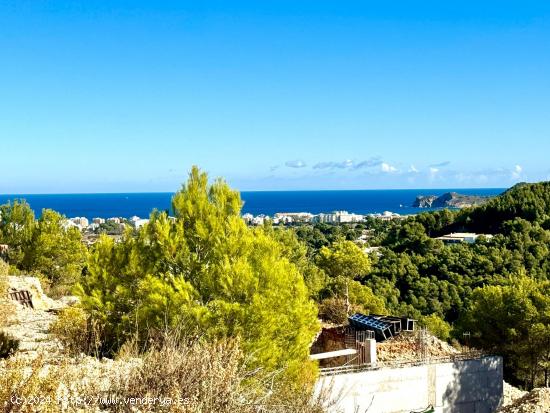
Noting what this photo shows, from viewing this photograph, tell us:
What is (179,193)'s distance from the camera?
12.2m

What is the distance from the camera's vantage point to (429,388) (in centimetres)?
1522

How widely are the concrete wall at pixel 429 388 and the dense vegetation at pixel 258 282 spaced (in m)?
2.27

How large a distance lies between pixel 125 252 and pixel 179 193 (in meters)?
1.85

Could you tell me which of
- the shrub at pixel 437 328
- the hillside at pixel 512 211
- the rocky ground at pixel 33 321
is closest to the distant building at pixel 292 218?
the hillside at pixel 512 211

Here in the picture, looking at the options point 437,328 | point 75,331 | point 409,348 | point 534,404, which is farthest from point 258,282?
point 437,328

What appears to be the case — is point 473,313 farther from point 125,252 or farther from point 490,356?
point 125,252

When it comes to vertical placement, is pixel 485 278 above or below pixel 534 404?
below

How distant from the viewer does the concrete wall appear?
45.7ft

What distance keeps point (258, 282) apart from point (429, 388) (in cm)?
742

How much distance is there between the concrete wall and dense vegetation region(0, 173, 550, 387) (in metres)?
2.27

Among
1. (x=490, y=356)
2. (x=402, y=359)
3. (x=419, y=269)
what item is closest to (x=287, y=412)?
(x=402, y=359)

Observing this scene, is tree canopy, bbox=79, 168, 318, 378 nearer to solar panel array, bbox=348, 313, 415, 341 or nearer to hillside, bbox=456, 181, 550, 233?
solar panel array, bbox=348, 313, 415, 341

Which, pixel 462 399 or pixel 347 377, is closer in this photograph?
pixel 347 377

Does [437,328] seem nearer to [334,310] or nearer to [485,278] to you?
[334,310]
